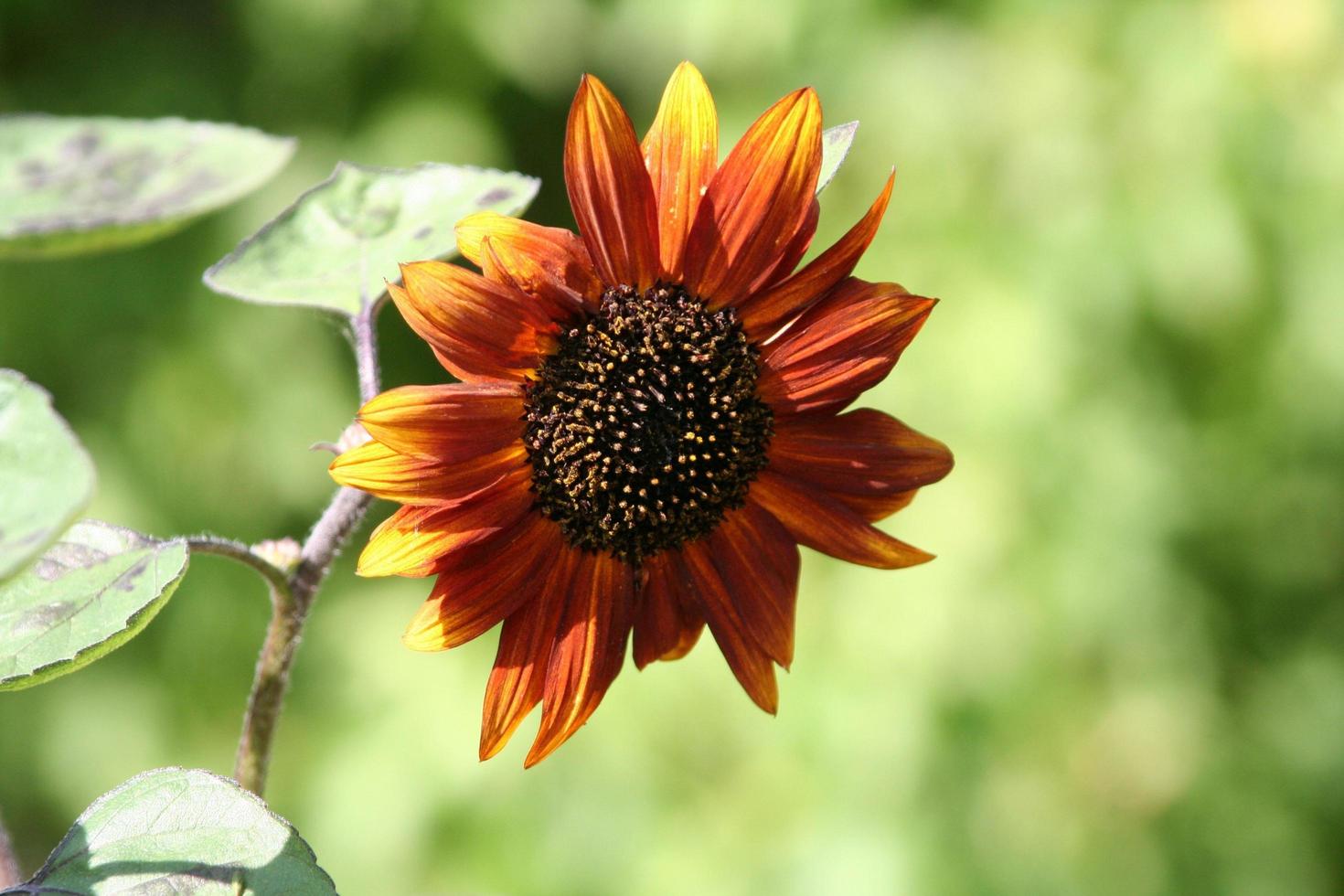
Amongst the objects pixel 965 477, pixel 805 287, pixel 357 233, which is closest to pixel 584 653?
pixel 805 287

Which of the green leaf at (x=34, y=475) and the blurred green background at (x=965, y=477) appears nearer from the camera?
the green leaf at (x=34, y=475)

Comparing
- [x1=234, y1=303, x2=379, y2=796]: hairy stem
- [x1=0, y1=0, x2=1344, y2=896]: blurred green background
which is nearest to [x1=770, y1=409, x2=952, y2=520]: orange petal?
[x1=234, y1=303, x2=379, y2=796]: hairy stem

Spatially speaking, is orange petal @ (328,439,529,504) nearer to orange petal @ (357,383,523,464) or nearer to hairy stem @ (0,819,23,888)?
orange petal @ (357,383,523,464)

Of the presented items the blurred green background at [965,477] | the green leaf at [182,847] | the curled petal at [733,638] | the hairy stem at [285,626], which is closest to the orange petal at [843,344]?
the curled petal at [733,638]

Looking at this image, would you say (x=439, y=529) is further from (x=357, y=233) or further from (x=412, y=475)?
(x=357, y=233)

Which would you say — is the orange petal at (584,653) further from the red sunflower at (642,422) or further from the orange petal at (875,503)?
the orange petal at (875,503)
